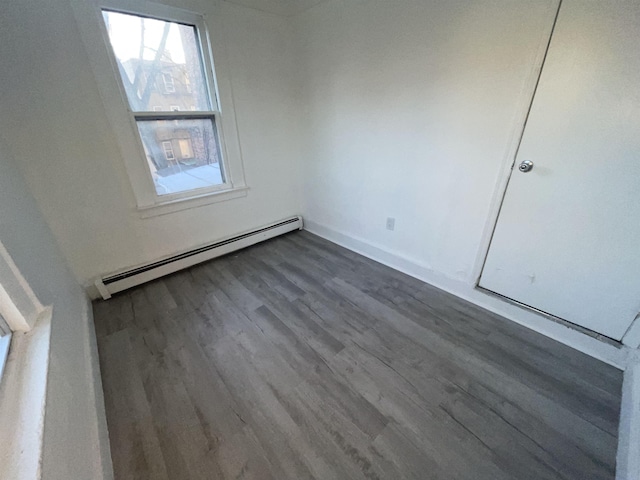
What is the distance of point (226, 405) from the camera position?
1.29 metres

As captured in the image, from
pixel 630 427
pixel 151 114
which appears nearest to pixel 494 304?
pixel 630 427

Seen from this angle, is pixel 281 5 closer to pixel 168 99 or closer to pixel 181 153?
pixel 168 99

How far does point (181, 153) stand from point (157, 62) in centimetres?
68

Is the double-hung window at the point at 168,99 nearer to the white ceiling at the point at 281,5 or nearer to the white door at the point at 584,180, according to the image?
the white ceiling at the point at 281,5

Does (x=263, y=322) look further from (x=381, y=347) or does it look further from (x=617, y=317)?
(x=617, y=317)

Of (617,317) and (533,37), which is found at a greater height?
(533,37)

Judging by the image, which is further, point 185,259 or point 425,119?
point 185,259

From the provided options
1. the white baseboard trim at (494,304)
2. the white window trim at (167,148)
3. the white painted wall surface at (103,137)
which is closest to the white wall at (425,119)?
the white baseboard trim at (494,304)

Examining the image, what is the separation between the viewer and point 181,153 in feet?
7.43

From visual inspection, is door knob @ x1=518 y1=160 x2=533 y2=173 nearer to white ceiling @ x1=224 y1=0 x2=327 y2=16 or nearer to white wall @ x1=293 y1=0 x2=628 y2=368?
white wall @ x1=293 y1=0 x2=628 y2=368

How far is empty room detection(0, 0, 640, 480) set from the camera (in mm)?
1090

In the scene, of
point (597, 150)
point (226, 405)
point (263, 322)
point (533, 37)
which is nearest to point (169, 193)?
point (263, 322)

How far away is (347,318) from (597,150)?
5.51ft

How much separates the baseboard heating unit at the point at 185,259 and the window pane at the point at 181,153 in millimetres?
601
